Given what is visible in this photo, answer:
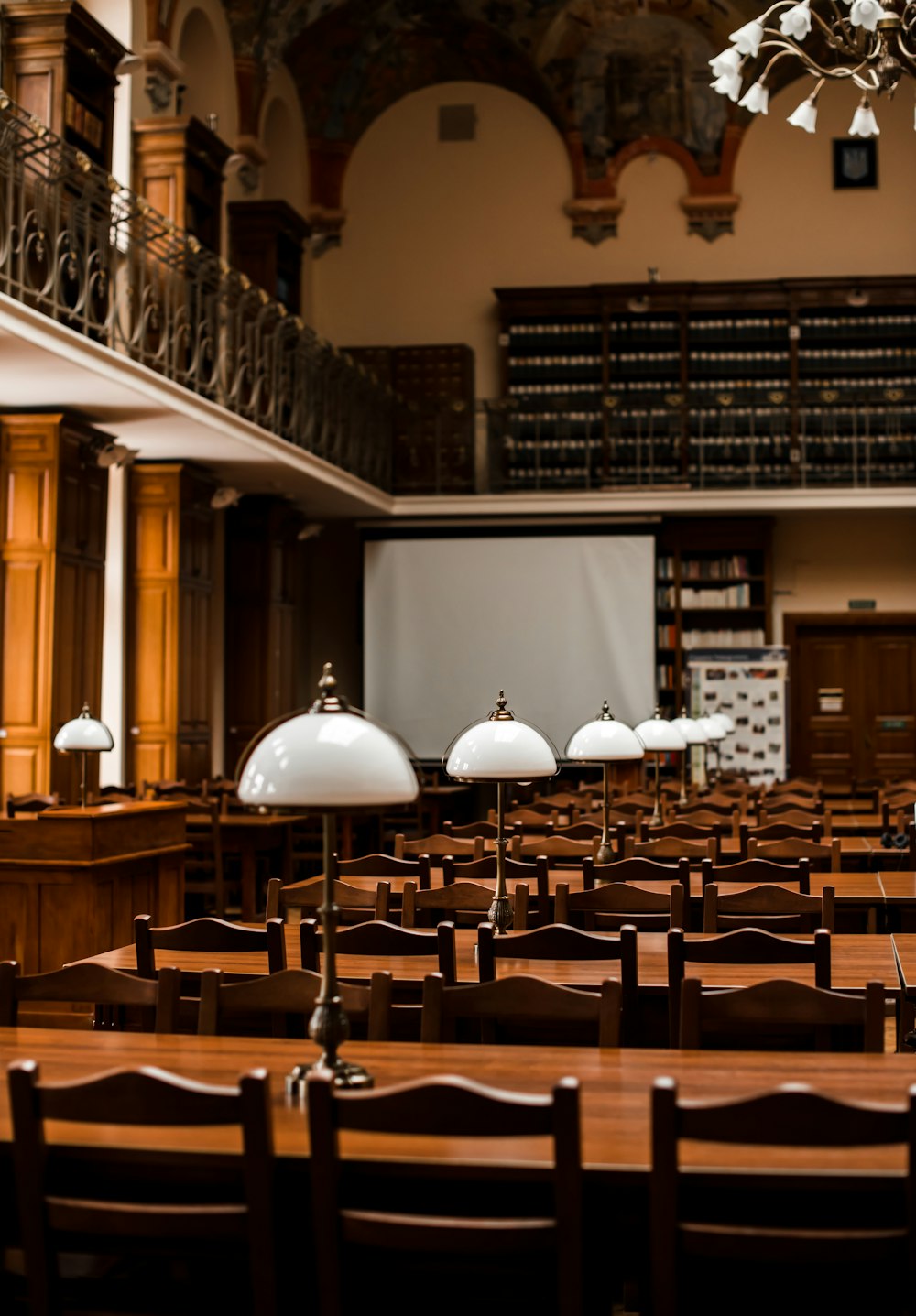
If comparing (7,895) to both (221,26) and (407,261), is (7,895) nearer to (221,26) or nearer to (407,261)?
(221,26)

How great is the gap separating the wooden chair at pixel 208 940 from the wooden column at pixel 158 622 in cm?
795

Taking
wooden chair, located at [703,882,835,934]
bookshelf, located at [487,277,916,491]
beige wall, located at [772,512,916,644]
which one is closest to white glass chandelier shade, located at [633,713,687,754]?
wooden chair, located at [703,882,835,934]

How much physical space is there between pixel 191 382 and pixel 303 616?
596 centimetres

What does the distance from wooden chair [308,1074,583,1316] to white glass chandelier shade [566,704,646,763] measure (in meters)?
3.18

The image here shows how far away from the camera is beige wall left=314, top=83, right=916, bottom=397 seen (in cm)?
1680

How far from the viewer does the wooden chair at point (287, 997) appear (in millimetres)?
3084

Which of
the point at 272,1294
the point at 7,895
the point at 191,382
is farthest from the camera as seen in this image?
the point at 191,382

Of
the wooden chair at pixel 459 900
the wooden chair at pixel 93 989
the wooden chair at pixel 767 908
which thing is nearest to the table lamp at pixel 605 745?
the wooden chair at pixel 459 900

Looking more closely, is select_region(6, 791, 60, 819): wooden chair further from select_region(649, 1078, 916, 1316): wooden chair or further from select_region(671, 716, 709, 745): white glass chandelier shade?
select_region(649, 1078, 916, 1316): wooden chair

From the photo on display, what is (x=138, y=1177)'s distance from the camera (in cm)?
224

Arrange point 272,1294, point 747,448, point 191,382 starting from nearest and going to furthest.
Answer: point 272,1294
point 191,382
point 747,448

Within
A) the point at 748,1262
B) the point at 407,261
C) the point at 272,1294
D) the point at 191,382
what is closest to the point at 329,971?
the point at 272,1294

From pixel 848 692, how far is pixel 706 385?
353 centimetres

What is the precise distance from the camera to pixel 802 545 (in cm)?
1645
